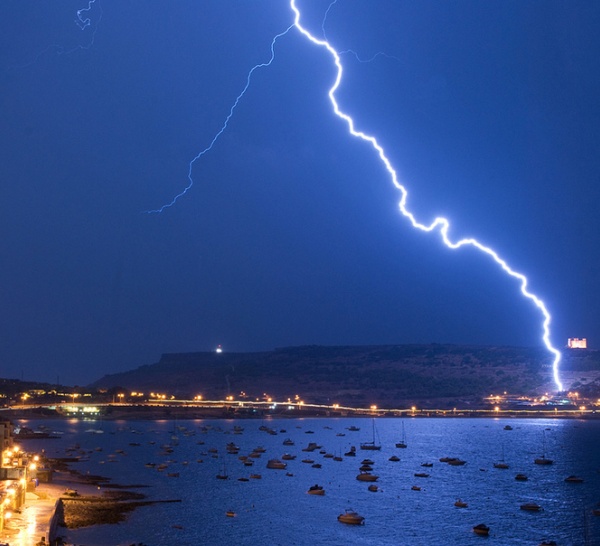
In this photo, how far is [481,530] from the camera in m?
34.7

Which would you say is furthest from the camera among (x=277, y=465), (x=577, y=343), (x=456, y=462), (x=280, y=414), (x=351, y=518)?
(x=577, y=343)

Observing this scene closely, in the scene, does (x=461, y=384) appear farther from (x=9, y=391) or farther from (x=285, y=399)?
(x=9, y=391)

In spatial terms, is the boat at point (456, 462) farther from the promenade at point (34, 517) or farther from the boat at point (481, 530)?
the promenade at point (34, 517)

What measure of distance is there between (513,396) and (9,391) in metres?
103

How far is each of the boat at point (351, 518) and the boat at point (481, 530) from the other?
5.10 metres

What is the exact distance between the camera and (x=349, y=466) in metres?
60.7

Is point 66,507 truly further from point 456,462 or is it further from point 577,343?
point 577,343

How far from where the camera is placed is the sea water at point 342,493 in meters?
33.6

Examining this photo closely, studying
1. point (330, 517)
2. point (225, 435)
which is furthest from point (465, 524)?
point (225, 435)

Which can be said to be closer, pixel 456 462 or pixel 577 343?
pixel 456 462

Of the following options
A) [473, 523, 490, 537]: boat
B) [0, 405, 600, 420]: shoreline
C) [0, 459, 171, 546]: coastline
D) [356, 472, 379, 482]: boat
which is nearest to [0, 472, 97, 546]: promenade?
[0, 459, 171, 546]: coastline

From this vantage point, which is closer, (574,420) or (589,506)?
(589,506)

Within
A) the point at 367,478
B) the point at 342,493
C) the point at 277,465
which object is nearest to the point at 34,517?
the point at 342,493

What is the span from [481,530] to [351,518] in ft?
19.1
